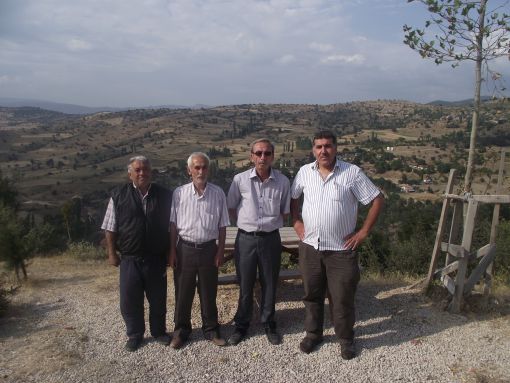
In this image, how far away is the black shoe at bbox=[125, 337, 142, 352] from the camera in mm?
4367

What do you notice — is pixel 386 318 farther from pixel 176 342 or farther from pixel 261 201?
pixel 176 342

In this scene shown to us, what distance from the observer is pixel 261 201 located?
415 centimetres

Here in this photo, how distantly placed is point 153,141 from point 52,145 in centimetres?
2535

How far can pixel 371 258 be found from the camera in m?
10.4

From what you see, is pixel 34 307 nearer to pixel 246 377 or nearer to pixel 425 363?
pixel 246 377

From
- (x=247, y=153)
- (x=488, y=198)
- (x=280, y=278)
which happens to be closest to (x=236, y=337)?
(x=280, y=278)

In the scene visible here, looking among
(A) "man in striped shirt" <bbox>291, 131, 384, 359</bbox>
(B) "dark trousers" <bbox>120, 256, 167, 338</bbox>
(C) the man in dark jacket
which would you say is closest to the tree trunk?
(A) "man in striped shirt" <bbox>291, 131, 384, 359</bbox>

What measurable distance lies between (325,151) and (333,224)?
70cm

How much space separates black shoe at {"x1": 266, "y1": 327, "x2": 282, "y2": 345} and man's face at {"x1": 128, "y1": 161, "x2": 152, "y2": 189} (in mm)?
2052

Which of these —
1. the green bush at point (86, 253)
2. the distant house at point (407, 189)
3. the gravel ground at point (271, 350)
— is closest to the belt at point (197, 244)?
the gravel ground at point (271, 350)

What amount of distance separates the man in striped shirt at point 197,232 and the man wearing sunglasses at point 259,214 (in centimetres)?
18

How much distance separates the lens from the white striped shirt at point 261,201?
4141 mm

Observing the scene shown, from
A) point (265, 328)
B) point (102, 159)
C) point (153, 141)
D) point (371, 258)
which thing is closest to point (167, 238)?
point (265, 328)

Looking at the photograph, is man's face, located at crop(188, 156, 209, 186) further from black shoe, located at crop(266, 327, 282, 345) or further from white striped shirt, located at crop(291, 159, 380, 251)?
black shoe, located at crop(266, 327, 282, 345)
